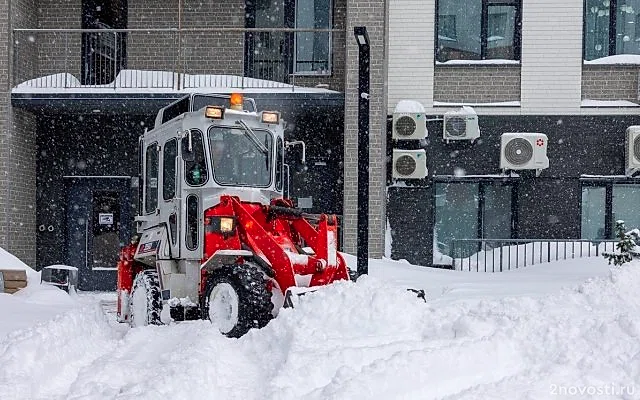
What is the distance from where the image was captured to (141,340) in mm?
8461

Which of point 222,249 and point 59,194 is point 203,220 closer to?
point 222,249

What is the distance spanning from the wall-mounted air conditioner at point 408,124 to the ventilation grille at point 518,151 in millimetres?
1629

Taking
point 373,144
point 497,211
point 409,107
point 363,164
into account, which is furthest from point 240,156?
point 497,211

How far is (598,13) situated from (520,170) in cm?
355

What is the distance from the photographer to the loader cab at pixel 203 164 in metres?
9.25

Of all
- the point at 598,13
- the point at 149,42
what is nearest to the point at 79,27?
the point at 149,42

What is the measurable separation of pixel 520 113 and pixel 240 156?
26.8ft

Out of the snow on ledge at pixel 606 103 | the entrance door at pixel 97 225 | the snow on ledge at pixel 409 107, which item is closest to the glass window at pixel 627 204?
the snow on ledge at pixel 606 103

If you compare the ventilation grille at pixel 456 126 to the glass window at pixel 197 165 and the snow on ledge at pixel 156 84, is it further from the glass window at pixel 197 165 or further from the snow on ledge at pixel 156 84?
the glass window at pixel 197 165

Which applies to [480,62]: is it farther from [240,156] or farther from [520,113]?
[240,156]

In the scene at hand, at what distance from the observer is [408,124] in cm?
1549

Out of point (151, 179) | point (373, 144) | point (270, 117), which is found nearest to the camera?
point (270, 117)

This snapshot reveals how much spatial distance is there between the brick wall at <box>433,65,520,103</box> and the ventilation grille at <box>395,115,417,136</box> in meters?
0.92

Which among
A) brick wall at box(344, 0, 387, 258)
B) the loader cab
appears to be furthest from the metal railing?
the loader cab
